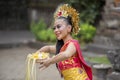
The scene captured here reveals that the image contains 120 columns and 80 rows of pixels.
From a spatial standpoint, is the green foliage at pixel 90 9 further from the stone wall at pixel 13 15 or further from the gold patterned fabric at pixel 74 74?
the gold patterned fabric at pixel 74 74

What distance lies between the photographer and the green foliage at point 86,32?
11.0 m

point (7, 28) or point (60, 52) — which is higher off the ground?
point (60, 52)

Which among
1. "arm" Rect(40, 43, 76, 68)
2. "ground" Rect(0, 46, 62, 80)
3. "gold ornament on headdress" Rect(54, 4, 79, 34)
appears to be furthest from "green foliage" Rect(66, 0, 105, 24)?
"arm" Rect(40, 43, 76, 68)

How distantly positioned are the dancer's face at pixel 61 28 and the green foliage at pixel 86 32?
264 inches

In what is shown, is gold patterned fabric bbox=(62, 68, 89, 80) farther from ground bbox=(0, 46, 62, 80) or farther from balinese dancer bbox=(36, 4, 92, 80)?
ground bbox=(0, 46, 62, 80)

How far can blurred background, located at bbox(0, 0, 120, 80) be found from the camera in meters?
7.85

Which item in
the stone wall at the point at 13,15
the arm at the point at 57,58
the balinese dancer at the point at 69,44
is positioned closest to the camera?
the arm at the point at 57,58

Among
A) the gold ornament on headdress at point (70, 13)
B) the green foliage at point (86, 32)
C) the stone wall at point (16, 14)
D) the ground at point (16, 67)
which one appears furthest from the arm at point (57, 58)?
the stone wall at point (16, 14)

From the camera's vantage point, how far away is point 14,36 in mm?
A: 14445

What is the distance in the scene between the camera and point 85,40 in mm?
11172

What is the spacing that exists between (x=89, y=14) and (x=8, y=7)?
5.88 m

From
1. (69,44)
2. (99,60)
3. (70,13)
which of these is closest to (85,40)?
(99,60)

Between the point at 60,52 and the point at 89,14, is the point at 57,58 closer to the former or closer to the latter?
the point at 60,52

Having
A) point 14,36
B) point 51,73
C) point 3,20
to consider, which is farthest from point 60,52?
point 3,20
